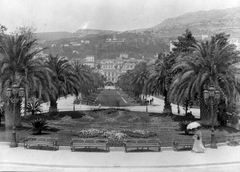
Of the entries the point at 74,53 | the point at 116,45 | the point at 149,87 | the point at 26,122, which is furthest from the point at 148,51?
the point at 26,122

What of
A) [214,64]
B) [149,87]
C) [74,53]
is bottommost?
[149,87]

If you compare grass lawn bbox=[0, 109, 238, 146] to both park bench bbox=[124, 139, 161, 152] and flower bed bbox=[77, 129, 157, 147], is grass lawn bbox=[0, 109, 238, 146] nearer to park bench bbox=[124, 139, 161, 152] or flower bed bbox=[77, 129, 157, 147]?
flower bed bbox=[77, 129, 157, 147]

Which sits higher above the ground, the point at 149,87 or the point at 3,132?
the point at 149,87

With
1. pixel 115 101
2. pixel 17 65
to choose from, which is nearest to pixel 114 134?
pixel 17 65

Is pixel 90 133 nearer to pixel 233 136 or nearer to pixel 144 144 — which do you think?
pixel 144 144

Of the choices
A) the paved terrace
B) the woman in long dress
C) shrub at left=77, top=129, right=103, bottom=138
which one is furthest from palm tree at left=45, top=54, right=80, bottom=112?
the woman in long dress

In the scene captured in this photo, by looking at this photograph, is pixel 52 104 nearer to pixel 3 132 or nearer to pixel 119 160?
pixel 3 132

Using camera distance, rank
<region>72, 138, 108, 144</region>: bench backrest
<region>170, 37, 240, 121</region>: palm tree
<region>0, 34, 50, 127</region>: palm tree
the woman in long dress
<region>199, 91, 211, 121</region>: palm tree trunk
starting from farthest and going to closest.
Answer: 1. <region>199, 91, 211, 121</region>: palm tree trunk
2. <region>170, 37, 240, 121</region>: palm tree
3. <region>0, 34, 50, 127</region>: palm tree
4. <region>72, 138, 108, 144</region>: bench backrest
5. the woman in long dress
